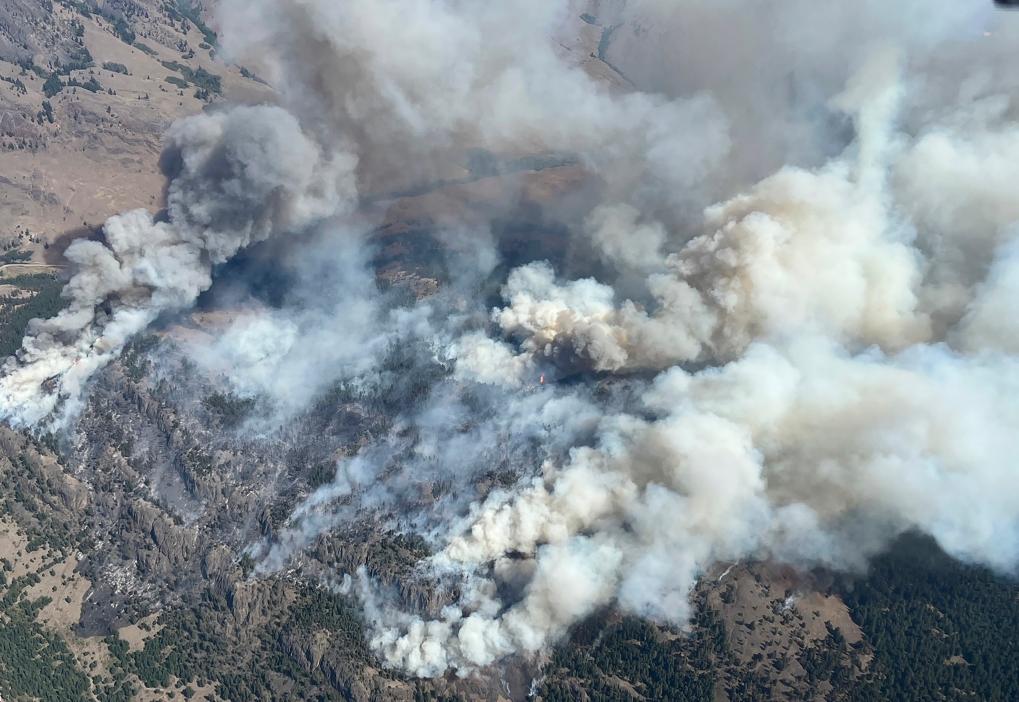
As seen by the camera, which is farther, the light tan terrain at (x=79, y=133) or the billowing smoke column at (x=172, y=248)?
the light tan terrain at (x=79, y=133)

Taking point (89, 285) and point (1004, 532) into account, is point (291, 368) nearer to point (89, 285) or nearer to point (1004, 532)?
point (89, 285)

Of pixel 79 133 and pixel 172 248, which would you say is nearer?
pixel 172 248

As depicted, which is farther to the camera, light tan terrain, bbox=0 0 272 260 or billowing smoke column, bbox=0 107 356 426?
light tan terrain, bbox=0 0 272 260

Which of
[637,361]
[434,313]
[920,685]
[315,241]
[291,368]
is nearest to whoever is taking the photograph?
[920,685]

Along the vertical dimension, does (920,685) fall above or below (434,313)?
below

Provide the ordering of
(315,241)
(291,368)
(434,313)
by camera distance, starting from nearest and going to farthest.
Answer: (291,368) → (434,313) → (315,241)

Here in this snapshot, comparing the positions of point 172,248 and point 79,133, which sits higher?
point 79,133

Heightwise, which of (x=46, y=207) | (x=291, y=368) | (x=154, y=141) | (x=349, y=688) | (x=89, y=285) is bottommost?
(x=349, y=688)

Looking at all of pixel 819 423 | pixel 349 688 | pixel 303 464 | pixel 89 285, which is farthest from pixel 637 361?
pixel 89 285
